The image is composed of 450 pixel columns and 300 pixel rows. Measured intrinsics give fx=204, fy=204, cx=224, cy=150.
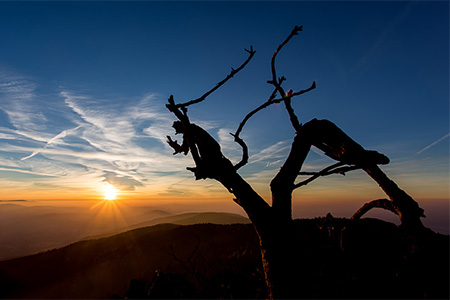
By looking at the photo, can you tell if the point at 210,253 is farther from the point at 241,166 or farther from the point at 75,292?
the point at 241,166

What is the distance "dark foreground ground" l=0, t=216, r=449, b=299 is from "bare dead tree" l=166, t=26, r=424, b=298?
0.26m

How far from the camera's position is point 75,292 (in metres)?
12.5

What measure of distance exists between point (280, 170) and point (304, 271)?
5.08 ft

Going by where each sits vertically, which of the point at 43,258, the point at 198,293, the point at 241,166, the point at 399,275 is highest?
the point at 241,166

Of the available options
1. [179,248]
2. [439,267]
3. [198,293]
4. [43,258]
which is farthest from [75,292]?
[439,267]

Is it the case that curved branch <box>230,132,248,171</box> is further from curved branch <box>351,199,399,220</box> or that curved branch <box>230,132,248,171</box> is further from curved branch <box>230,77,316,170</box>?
curved branch <box>351,199,399,220</box>

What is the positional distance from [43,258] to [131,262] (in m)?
9.76

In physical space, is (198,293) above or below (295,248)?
below

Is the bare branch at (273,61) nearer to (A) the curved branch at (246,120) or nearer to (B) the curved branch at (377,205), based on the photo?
Answer: (A) the curved branch at (246,120)

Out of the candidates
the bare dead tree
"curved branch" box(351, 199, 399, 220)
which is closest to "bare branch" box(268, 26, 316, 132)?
the bare dead tree

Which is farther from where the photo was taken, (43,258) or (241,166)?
(43,258)

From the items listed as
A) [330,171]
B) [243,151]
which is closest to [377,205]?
[330,171]

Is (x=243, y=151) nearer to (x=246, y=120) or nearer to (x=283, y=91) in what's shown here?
(x=246, y=120)

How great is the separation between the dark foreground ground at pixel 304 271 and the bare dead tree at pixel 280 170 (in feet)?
0.85
